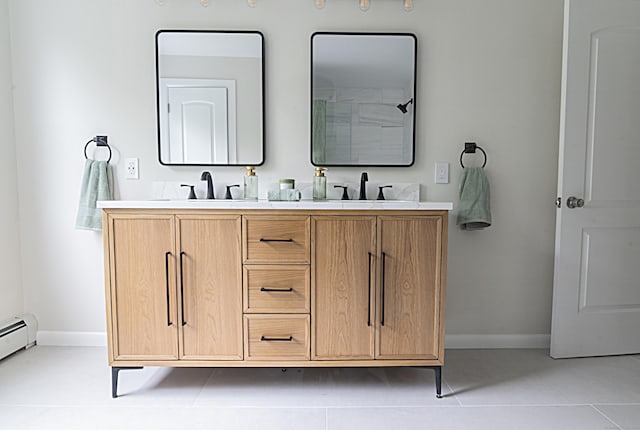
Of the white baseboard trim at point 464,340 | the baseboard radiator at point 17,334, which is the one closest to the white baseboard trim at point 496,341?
the white baseboard trim at point 464,340

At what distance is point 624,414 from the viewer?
1812 millimetres

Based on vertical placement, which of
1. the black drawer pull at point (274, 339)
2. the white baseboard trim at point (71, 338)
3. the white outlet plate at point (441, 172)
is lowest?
the white baseboard trim at point (71, 338)

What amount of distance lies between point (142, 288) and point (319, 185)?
41.2 inches

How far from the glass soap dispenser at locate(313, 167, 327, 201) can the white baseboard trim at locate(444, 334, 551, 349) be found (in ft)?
3.77

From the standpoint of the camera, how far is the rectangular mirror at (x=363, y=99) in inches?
93.2

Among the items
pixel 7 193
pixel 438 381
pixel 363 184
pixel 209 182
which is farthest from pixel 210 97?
pixel 438 381

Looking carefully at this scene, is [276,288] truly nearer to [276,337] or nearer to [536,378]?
[276,337]

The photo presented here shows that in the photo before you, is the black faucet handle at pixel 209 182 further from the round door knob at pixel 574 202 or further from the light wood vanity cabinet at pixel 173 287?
the round door knob at pixel 574 202

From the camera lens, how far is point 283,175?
8.02 feet

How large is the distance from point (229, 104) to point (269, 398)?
1.58m

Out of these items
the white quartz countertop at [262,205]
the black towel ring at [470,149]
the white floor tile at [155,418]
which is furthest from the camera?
the black towel ring at [470,149]

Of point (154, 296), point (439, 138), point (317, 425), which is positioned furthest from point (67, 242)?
point (439, 138)

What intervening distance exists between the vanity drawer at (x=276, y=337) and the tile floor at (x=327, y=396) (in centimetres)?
21

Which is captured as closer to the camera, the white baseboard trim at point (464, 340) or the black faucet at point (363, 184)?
the black faucet at point (363, 184)
